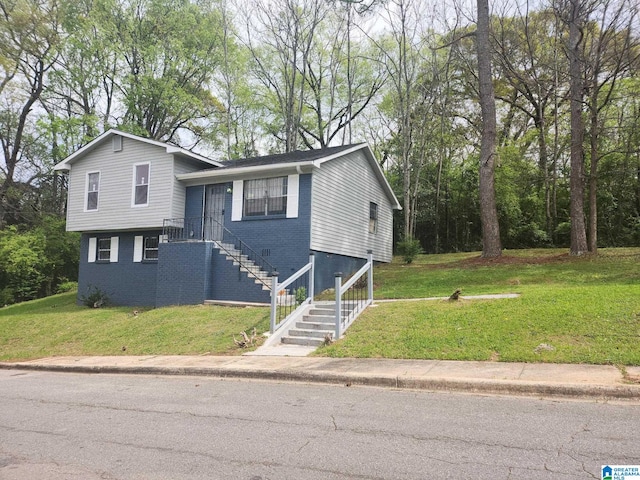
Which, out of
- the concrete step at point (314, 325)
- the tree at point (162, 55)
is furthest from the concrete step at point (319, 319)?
the tree at point (162, 55)

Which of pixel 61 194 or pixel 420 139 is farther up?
pixel 420 139

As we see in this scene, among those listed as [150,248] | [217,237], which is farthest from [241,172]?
[150,248]

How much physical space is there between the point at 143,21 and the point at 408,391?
106 ft

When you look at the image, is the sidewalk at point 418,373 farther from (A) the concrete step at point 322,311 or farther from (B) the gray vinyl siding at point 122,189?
(B) the gray vinyl siding at point 122,189

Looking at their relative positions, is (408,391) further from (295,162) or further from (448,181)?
(448,181)

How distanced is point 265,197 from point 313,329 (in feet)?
22.5

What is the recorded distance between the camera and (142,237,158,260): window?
19.0 meters

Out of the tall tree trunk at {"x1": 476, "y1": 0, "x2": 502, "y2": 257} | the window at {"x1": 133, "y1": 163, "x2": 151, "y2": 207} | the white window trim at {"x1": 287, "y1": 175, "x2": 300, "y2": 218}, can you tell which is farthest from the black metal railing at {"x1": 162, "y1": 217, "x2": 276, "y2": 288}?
the tall tree trunk at {"x1": 476, "y1": 0, "x2": 502, "y2": 257}

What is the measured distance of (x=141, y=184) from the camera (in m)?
18.4

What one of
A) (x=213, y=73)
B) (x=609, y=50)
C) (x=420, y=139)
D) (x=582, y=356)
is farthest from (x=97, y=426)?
(x=213, y=73)

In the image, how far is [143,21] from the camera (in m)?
31.2

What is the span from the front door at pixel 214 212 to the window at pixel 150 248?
9.02 ft

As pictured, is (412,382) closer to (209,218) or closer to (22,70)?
(209,218)

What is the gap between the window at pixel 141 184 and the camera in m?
18.2
